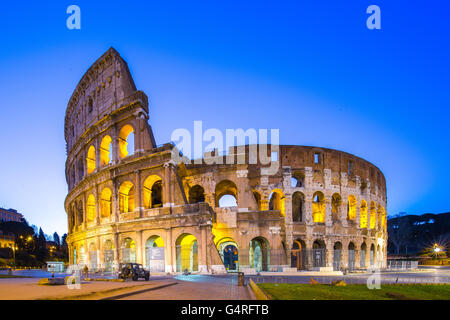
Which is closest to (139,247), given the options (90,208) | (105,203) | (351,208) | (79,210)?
(105,203)

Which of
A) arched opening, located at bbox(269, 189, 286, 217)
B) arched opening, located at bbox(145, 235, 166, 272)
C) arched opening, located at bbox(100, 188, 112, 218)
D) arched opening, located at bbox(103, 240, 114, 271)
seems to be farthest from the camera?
arched opening, located at bbox(269, 189, 286, 217)

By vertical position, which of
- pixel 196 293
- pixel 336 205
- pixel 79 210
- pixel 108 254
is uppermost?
pixel 336 205

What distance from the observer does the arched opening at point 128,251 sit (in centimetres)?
2583

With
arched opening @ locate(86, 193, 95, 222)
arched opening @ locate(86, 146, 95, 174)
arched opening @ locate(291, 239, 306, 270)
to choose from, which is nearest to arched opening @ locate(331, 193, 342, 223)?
arched opening @ locate(291, 239, 306, 270)

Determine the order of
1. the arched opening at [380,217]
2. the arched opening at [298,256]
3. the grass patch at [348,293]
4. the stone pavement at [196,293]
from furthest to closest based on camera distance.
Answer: the arched opening at [380,217] → the arched opening at [298,256] → the grass patch at [348,293] → the stone pavement at [196,293]

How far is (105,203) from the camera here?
28.9m

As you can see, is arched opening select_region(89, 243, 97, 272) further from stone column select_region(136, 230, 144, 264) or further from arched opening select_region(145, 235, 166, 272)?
arched opening select_region(145, 235, 166, 272)

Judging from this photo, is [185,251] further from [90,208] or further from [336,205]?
[336,205]

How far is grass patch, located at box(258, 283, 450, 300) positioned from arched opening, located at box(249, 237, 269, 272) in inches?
482

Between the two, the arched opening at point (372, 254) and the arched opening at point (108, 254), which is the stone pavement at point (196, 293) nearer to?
the arched opening at point (108, 254)

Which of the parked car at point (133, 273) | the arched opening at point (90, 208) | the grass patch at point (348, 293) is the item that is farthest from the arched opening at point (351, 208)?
the arched opening at point (90, 208)

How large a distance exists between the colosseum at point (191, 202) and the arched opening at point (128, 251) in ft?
0.26

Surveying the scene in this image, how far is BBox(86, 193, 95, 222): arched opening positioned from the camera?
99.2ft

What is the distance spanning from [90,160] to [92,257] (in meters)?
9.12
